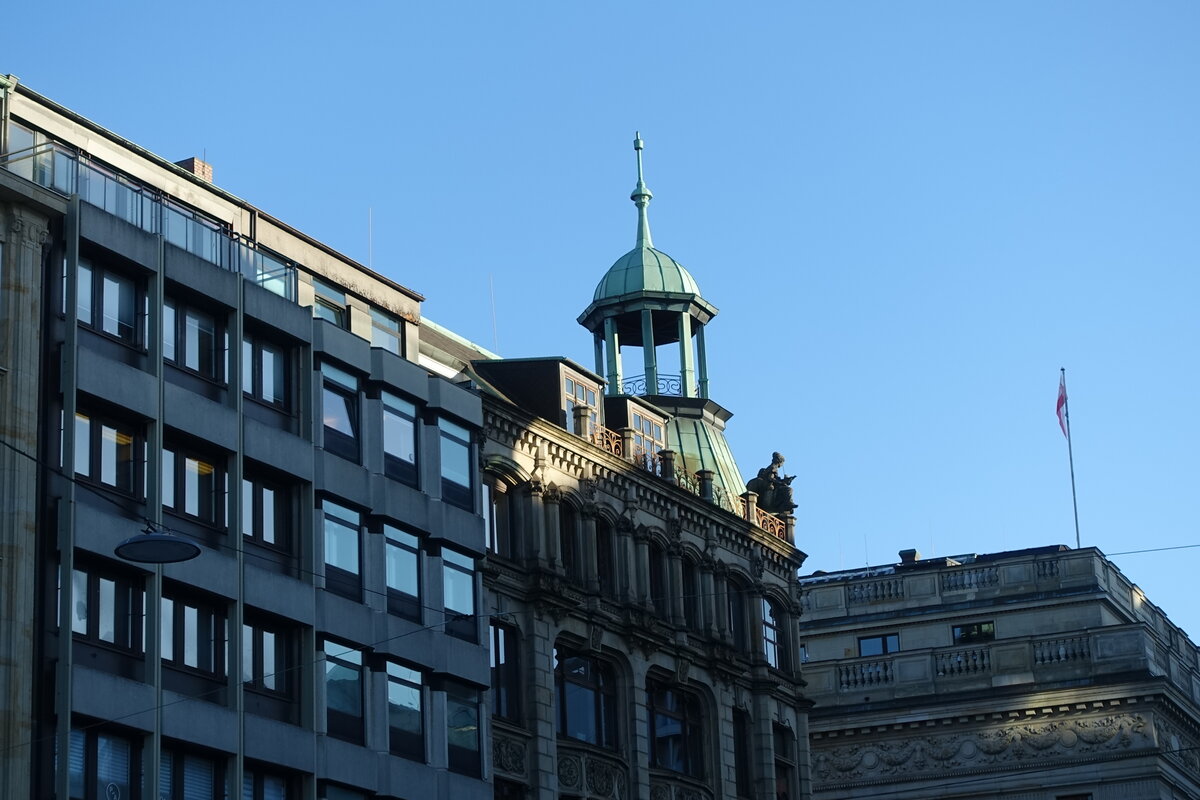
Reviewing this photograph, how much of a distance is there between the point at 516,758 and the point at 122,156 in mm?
18113

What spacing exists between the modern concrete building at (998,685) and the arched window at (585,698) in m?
28.3

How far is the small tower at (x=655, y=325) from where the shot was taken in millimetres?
82875

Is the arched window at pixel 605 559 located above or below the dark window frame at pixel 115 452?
above

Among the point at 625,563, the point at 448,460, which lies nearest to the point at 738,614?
the point at 625,563

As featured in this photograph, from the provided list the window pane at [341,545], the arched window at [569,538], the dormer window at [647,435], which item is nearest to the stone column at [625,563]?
the arched window at [569,538]

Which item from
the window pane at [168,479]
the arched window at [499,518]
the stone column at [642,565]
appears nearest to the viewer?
the window pane at [168,479]

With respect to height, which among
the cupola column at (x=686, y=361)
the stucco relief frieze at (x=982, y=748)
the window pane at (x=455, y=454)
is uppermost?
the cupola column at (x=686, y=361)

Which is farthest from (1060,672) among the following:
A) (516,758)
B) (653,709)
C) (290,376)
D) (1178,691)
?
(290,376)

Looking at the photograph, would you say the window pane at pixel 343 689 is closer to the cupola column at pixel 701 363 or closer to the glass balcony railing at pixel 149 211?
the glass balcony railing at pixel 149 211

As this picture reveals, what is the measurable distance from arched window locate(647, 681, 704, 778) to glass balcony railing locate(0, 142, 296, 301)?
58.2 ft

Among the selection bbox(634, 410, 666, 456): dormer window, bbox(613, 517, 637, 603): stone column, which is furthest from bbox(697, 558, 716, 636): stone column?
bbox(613, 517, 637, 603): stone column

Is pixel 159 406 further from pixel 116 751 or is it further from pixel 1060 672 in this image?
pixel 1060 672

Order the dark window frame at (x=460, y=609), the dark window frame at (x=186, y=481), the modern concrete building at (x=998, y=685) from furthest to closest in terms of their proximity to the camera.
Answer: the modern concrete building at (x=998, y=685) < the dark window frame at (x=460, y=609) < the dark window frame at (x=186, y=481)

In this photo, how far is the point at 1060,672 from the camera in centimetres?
9481
